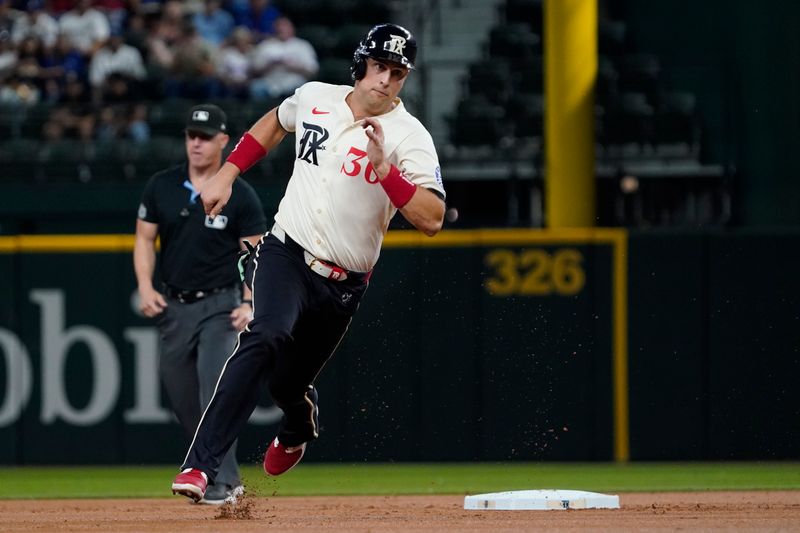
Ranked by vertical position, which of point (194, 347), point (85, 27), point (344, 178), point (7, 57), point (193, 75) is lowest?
point (194, 347)

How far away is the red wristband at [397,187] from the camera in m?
5.84

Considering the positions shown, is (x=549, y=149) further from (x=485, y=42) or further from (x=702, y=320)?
(x=485, y=42)

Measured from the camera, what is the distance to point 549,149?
1105 centimetres

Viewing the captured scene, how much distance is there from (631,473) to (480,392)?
1234 millimetres

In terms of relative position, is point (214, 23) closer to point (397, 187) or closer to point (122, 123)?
point (122, 123)

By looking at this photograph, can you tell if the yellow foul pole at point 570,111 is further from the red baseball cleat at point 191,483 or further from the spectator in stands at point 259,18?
the red baseball cleat at point 191,483

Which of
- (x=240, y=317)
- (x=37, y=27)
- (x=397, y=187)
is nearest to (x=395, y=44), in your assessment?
(x=397, y=187)

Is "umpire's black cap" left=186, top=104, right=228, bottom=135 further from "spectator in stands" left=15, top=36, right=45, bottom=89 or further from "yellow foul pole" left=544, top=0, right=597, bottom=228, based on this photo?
"spectator in stands" left=15, top=36, right=45, bottom=89

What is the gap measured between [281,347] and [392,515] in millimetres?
1228

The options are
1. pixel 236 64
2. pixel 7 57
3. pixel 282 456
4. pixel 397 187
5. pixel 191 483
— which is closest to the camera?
pixel 191 483

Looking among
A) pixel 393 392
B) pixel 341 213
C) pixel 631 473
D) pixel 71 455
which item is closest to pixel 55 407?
pixel 71 455

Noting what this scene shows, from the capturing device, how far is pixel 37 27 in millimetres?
14445

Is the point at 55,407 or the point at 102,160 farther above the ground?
the point at 102,160

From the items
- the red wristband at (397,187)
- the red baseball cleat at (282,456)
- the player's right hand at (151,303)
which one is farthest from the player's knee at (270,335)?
the player's right hand at (151,303)
